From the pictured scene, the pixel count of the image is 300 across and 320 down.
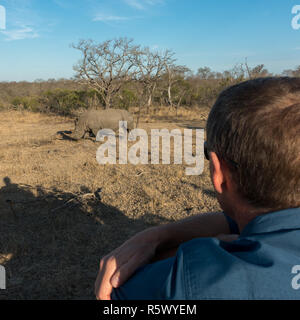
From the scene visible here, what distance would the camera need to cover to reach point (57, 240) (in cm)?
386

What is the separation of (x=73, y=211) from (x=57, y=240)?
800mm

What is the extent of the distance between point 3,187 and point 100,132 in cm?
641

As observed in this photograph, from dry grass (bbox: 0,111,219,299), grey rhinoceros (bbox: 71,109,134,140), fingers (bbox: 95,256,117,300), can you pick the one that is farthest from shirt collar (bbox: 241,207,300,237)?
grey rhinoceros (bbox: 71,109,134,140)

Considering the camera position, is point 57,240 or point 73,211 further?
point 73,211

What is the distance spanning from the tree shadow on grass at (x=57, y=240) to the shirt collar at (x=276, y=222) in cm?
271

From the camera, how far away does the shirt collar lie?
65cm

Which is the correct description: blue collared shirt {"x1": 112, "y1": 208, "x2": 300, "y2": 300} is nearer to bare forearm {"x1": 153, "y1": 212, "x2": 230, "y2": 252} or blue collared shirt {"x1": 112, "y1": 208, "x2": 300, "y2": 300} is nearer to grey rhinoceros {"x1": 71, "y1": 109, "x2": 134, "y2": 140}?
bare forearm {"x1": 153, "y1": 212, "x2": 230, "y2": 252}

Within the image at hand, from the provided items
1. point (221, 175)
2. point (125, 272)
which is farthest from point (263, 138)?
point (125, 272)

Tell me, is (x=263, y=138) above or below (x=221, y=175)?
above

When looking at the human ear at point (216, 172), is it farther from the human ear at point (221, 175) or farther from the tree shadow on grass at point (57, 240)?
the tree shadow on grass at point (57, 240)

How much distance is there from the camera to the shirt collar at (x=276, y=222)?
65 cm

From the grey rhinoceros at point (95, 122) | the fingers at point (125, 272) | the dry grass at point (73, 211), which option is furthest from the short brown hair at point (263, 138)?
the grey rhinoceros at point (95, 122)

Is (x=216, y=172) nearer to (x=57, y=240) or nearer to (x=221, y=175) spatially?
(x=221, y=175)

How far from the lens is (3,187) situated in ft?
19.6
